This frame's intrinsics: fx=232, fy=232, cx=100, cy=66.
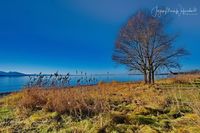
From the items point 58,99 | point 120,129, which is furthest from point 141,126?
point 58,99

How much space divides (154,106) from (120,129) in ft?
7.73

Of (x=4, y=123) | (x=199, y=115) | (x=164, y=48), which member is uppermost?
(x=164, y=48)

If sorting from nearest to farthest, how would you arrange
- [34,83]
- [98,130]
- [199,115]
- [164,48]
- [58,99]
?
1. [199,115]
2. [98,130]
3. [58,99]
4. [34,83]
5. [164,48]

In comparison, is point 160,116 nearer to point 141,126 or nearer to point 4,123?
point 141,126

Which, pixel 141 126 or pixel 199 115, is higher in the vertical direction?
pixel 199 115

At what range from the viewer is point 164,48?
21.5 metres

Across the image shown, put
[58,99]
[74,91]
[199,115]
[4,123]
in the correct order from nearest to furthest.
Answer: [199,115] < [4,123] < [58,99] < [74,91]

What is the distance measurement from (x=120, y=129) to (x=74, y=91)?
2.88m

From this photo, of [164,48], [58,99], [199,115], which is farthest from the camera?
[164,48]

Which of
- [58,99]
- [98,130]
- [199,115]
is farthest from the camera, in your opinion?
[58,99]

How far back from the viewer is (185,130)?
395 cm

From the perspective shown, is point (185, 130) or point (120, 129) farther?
point (120, 129)

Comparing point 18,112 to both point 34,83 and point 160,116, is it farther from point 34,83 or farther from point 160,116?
point 160,116

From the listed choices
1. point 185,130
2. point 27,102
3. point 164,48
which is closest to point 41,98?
point 27,102
